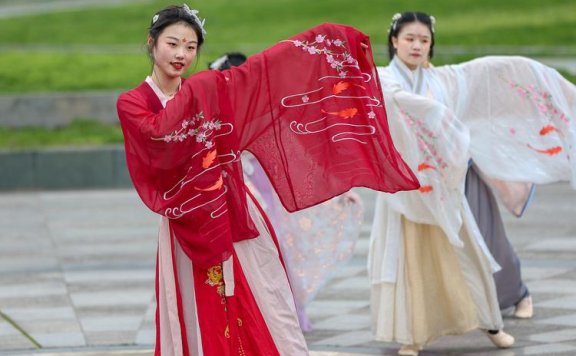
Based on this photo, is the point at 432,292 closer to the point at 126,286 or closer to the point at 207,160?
the point at 207,160

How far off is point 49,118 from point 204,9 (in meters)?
12.5

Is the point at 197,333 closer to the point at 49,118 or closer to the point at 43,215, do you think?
the point at 43,215

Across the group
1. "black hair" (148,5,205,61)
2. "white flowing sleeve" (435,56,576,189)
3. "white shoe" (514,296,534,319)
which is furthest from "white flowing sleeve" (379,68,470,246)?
"black hair" (148,5,205,61)

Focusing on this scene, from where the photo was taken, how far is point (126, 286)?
8.55 metres

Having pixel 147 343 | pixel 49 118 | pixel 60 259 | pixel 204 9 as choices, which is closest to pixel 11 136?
pixel 49 118

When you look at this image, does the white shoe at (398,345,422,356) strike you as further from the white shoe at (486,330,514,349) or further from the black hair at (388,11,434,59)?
the black hair at (388,11,434,59)

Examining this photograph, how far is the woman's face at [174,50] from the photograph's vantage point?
4.89 metres

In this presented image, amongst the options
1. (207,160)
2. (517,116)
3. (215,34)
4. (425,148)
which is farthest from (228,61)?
(215,34)

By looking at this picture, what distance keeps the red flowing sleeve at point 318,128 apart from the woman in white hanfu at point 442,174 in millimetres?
1460

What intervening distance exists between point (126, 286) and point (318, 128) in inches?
150

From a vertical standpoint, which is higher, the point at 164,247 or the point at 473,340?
the point at 164,247

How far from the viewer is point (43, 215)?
11844 millimetres

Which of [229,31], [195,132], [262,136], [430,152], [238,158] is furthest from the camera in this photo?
[229,31]

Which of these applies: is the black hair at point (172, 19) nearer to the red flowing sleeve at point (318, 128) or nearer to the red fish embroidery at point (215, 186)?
the red flowing sleeve at point (318, 128)
